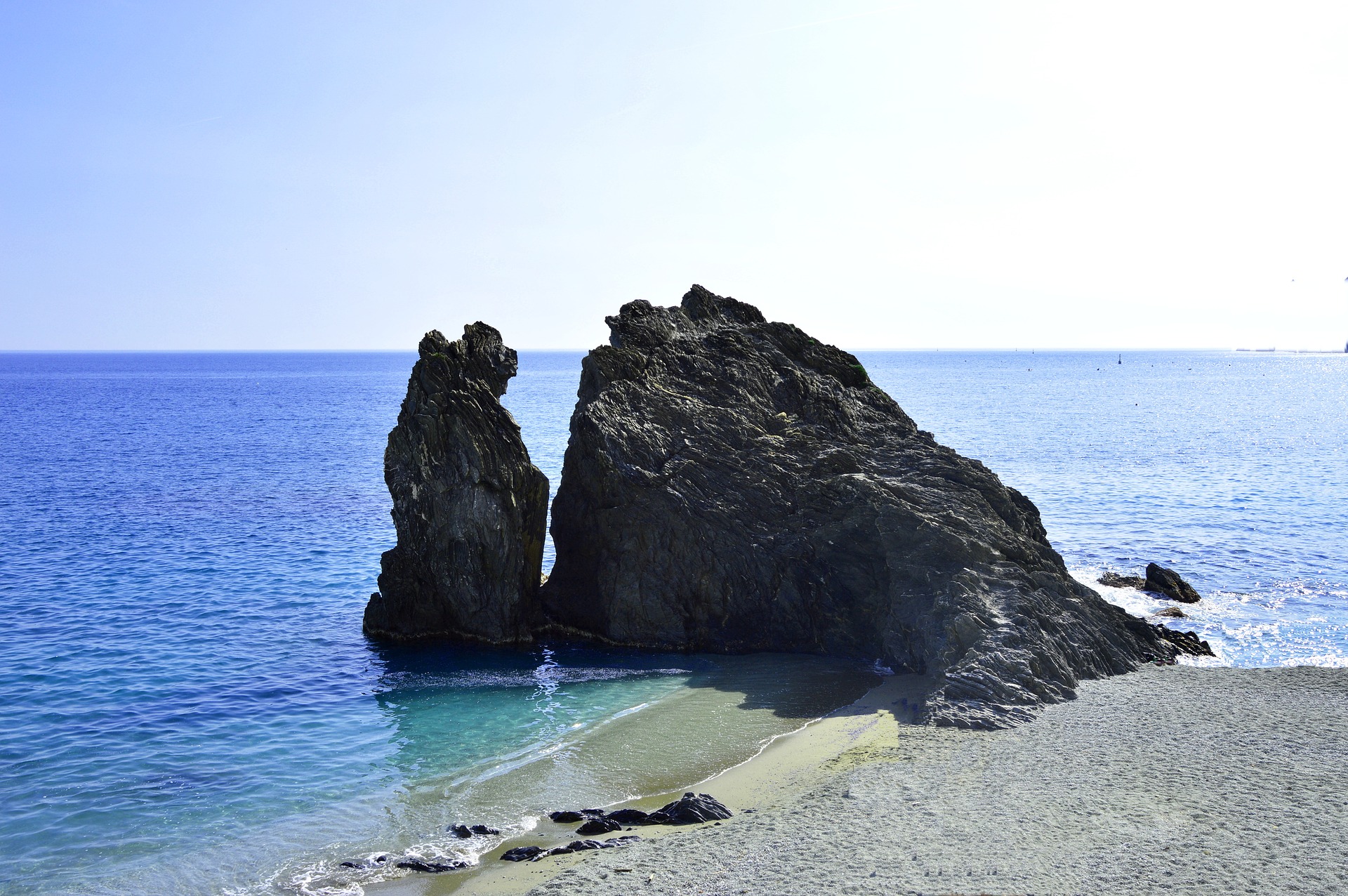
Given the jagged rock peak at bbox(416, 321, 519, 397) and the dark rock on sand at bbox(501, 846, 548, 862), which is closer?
the dark rock on sand at bbox(501, 846, 548, 862)

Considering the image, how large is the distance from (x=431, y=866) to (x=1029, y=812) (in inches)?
408

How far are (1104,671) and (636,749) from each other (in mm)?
12514

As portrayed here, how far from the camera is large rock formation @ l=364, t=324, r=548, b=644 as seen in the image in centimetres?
2917

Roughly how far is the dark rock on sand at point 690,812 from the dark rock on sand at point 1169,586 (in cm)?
2469

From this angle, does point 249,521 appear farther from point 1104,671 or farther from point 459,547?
point 1104,671

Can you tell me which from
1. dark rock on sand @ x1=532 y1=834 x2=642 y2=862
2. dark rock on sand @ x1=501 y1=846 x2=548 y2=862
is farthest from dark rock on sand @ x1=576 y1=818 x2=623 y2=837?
dark rock on sand @ x1=501 y1=846 x2=548 y2=862

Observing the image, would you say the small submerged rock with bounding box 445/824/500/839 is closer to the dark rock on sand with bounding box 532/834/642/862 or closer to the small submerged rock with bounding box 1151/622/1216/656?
the dark rock on sand with bounding box 532/834/642/862

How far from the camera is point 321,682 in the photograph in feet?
85.8

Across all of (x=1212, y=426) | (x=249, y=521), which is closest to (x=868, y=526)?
(x=249, y=521)

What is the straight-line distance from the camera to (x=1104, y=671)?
24188 millimetres

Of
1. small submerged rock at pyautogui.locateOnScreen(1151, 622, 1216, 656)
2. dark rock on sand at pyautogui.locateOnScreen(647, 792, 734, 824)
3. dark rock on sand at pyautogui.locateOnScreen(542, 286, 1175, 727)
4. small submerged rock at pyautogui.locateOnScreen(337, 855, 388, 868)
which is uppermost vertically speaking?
dark rock on sand at pyautogui.locateOnScreen(542, 286, 1175, 727)

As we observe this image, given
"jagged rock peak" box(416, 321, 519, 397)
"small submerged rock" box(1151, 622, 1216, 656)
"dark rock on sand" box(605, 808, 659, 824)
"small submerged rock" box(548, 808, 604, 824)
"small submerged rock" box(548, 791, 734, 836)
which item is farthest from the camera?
"jagged rock peak" box(416, 321, 519, 397)

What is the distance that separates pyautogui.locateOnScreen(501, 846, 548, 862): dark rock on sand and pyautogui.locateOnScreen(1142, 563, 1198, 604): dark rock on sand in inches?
A: 1101

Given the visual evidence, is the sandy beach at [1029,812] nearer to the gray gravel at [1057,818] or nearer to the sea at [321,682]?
the gray gravel at [1057,818]
